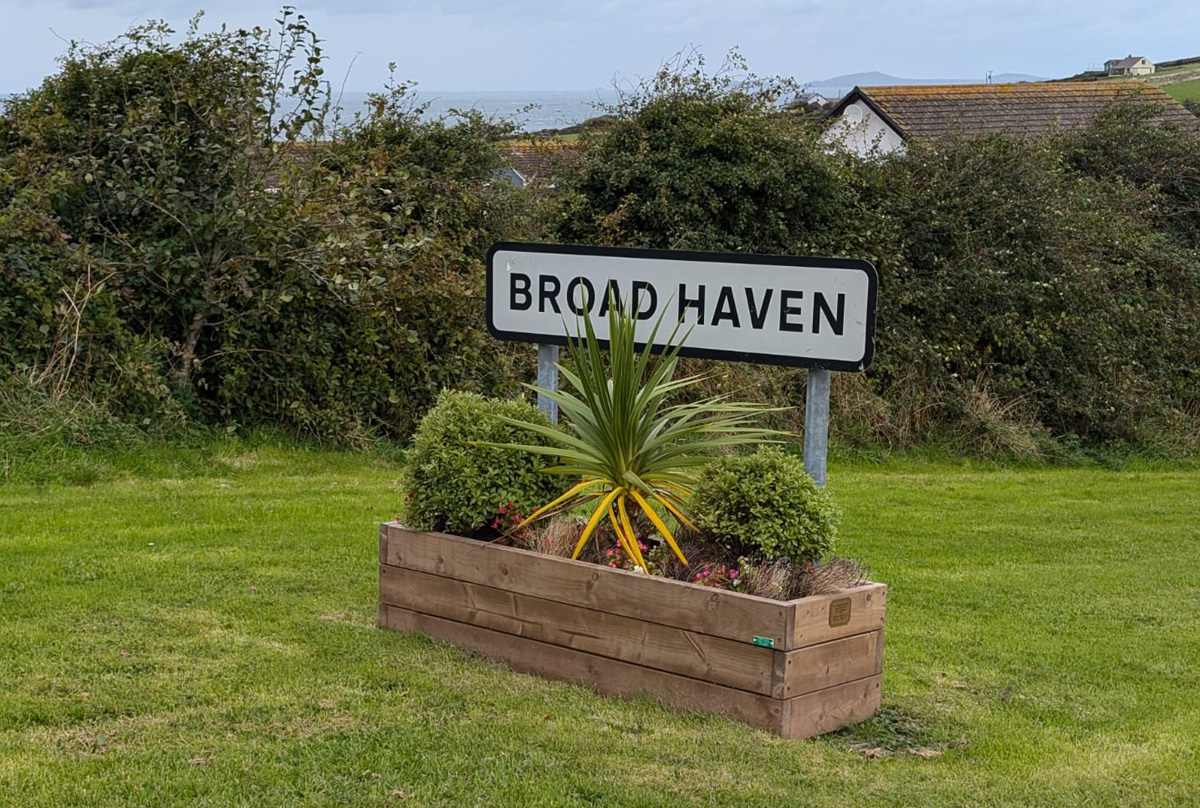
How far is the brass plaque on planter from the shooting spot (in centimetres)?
496

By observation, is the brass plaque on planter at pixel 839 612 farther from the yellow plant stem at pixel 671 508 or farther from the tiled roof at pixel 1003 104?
the tiled roof at pixel 1003 104

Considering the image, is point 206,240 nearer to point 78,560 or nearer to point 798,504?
point 78,560

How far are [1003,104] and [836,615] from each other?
68.0 feet

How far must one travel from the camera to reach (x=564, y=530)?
5781 millimetres

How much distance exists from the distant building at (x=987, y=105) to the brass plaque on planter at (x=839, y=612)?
17898 millimetres

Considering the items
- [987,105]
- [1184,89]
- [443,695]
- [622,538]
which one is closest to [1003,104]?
[987,105]

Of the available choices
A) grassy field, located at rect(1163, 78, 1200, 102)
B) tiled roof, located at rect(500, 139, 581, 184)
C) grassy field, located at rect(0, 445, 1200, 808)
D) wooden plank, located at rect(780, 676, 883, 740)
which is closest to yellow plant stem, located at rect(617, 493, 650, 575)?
grassy field, located at rect(0, 445, 1200, 808)

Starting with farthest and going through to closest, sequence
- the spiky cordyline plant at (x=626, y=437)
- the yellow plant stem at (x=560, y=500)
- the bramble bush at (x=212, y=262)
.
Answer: the bramble bush at (x=212, y=262) → the yellow plant stem at (x=560, y=500) → the spiky cordyline plant at (x=626, y=437)

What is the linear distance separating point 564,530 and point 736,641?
45.0 inches

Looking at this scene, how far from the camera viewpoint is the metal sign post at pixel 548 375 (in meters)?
6.47

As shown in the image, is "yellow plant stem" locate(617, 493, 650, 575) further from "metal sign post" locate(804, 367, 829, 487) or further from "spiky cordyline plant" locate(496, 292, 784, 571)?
"metal sign post" locate(804, 367, 829, 487)

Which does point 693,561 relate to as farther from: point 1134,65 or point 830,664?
point 1134,65

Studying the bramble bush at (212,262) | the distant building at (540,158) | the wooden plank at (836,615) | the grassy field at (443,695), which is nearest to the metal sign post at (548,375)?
the grassy field at (443,695)

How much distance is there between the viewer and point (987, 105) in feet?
78.2
